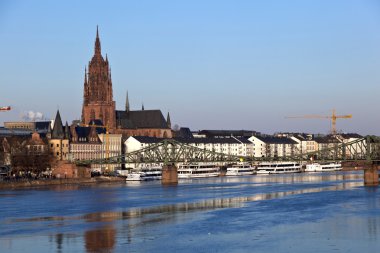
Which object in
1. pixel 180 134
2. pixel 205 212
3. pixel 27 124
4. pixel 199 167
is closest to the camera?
pixel 205 212

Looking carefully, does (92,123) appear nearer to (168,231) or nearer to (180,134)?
(180,134)

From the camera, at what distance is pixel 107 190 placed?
9069 centimetres

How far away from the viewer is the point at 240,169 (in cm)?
14450

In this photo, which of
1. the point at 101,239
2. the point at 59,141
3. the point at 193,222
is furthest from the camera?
the point at 59,141

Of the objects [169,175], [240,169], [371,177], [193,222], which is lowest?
[193,222]

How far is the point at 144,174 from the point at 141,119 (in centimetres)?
5173

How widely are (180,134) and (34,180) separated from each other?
86737 millimetres

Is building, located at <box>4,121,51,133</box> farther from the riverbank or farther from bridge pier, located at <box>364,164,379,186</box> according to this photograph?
bridge pier, located at <box>364,164,379,186</box>

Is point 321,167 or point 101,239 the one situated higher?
point 321,167

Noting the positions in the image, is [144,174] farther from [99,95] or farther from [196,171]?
[99,95]

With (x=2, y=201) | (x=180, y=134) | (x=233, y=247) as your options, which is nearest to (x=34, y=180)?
(x=2, y=201)

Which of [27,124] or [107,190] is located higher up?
[27,124]

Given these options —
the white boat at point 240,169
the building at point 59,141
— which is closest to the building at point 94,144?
the building at point 59,141

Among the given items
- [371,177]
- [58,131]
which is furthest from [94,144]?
[371,177]
